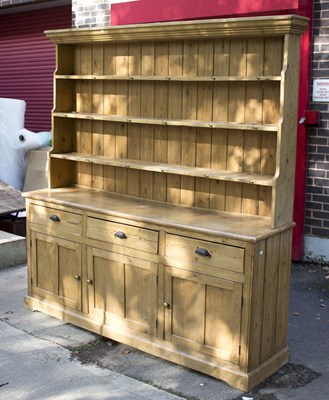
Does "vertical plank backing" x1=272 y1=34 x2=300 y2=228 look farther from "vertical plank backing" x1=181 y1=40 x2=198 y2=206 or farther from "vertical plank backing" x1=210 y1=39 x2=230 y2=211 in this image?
"vertical plank backing" x1=181 y1=40 x2=198 y2=206

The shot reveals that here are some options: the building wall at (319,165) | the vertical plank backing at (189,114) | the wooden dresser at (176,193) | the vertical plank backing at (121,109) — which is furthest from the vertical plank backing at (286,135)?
the building wall at (319,165)

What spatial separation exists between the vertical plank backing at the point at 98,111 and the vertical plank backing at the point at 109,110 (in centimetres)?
4

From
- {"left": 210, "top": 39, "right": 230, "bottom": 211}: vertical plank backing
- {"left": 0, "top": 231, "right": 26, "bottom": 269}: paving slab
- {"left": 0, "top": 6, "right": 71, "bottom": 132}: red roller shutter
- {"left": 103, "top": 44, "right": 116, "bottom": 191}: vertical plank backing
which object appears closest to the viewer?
{"left": 210, "top": 39, "right": 230, "bottom": 211}: vertical plank backing

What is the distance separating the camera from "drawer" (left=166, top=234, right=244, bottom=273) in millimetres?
4102

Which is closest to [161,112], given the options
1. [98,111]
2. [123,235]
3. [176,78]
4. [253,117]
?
[176,78]

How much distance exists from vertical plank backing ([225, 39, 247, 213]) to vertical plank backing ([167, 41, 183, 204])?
470 millimetres

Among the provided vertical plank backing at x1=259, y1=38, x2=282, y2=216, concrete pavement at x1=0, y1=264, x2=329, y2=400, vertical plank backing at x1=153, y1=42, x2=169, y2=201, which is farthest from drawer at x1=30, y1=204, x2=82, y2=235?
vertical plank backing at x1=259, y1=38, x2=282, y2=216

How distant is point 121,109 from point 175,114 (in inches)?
23.2

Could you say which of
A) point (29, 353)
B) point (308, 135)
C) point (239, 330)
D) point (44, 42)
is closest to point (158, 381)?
point (239, 330)

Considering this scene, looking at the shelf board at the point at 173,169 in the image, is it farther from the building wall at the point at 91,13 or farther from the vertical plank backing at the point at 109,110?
the building wall at the point at 91,13

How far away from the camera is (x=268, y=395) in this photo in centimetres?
411

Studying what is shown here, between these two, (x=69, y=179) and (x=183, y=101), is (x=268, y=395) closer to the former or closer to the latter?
(x=183, y=101)

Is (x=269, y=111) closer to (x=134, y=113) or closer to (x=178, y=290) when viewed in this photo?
(x=134, y=113)

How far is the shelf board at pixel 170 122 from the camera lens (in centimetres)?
435
